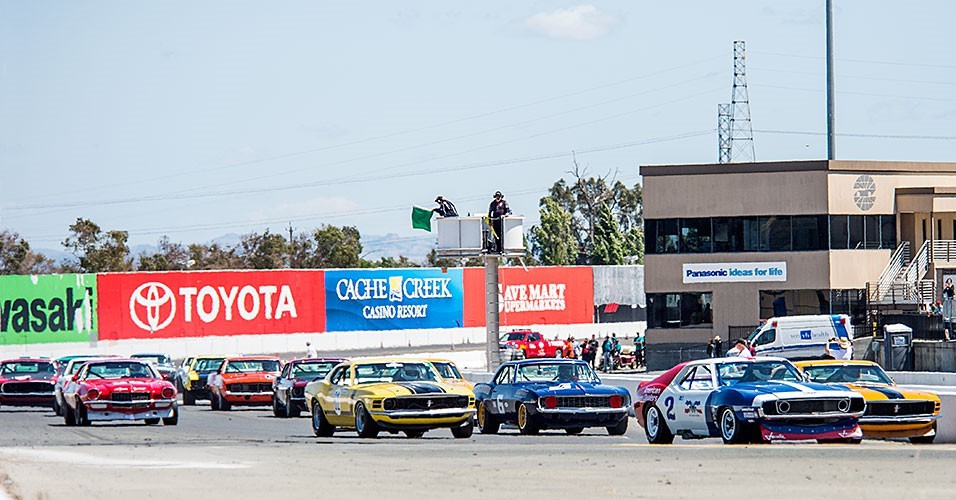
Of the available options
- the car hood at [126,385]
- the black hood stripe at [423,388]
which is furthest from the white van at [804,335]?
the black hood stripe at [423,388]

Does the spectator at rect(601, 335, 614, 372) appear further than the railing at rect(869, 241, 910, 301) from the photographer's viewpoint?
Yes

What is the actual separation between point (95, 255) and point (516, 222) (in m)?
63.8

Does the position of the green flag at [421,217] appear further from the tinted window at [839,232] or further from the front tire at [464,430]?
the front tire at [464,430]

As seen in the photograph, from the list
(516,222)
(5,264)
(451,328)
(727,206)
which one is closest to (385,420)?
(516,222)

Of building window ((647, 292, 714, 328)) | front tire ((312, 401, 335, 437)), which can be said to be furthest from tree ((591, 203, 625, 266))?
front tire ((312, 401, 335, 437))

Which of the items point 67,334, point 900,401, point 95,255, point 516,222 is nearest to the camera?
point 900,401

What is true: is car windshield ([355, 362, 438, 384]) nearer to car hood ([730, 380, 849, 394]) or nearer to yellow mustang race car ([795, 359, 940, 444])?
car hood ([730, 380, 849, 394])

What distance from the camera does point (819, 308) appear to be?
58375 mm

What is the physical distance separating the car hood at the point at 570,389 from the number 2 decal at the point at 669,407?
8.42 ft

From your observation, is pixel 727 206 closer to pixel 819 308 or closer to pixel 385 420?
pixel 819 308

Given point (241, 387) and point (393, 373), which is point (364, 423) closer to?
point (393, 373)

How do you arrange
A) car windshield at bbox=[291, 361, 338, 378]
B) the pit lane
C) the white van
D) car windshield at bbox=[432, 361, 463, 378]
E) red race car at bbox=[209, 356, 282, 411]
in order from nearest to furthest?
the pit lane
car windshield at bbox=[432, 361, 463, 378]
car windshield at bbox=[291, 361, 338, 378]
red race car at bbox=[209, 356, 282, 411]
the white van

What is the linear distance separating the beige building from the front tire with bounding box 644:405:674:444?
3533 cm

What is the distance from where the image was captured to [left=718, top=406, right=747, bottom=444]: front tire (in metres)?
19.5
